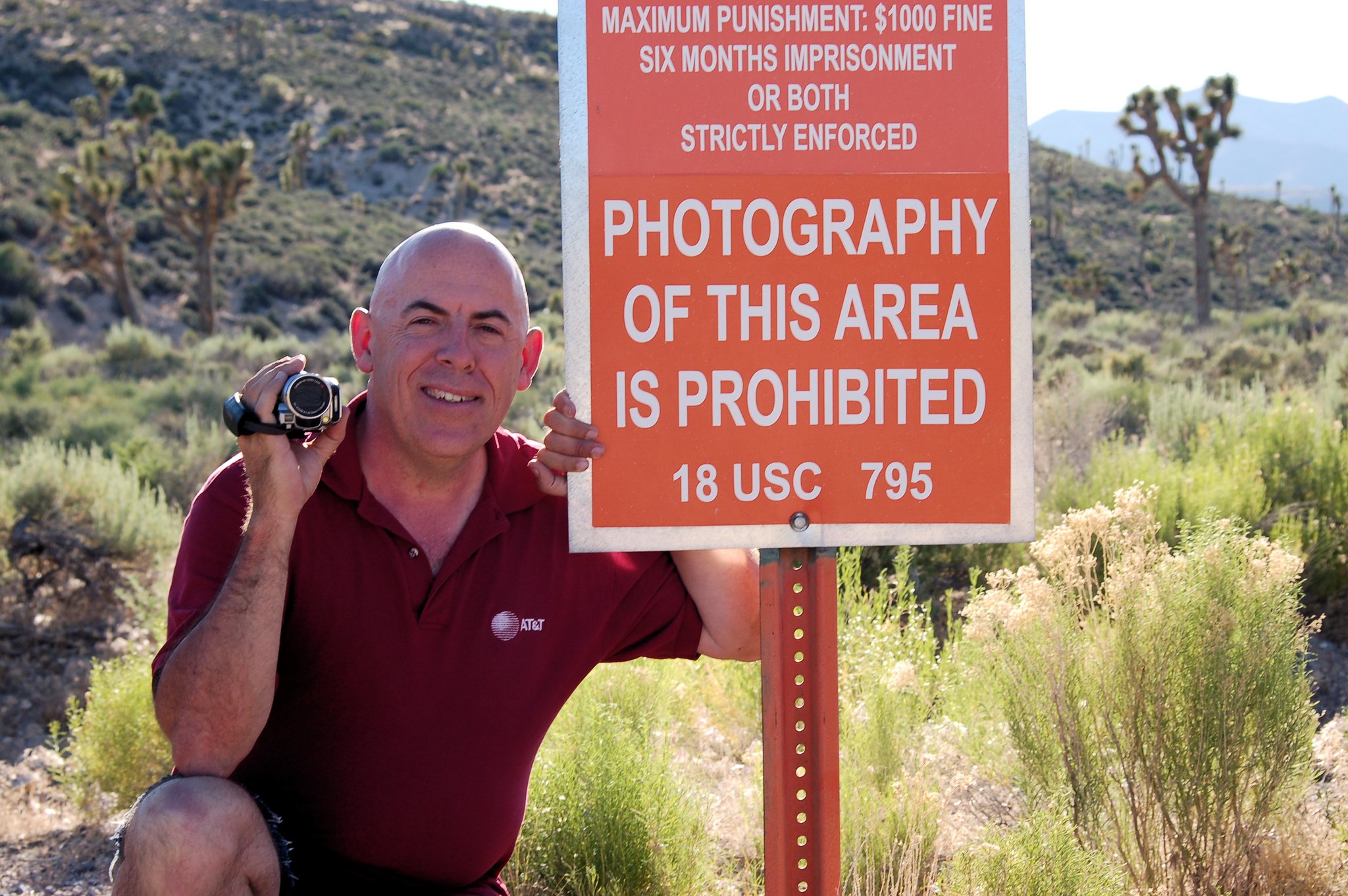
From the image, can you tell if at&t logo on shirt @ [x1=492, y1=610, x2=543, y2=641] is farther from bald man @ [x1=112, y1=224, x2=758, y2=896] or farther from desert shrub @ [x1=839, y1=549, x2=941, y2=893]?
desert shrub @ [x1=839, y1=549, x2=941, y2=893]

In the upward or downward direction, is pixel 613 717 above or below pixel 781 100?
below

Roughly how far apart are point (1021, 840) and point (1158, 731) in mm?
687

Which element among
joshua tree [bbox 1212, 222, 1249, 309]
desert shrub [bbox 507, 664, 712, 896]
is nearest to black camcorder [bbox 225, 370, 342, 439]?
desert shrub [bbox 507, 664, 712, 896]

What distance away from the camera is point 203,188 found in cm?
2652

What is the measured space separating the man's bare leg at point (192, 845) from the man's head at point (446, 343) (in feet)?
2.85

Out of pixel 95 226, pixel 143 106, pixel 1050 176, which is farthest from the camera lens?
pixel 1050 176

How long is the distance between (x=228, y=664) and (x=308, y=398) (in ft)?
1.85

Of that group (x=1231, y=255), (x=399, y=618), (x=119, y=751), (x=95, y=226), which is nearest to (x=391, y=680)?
(x=399, y=618)

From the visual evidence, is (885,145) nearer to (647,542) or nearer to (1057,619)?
(647,542)

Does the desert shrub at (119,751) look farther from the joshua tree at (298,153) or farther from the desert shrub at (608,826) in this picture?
the joshua tree at (298,153)

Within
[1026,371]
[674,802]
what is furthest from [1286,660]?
[674,802]

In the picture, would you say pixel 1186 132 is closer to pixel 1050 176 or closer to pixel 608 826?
pixel 1050 176

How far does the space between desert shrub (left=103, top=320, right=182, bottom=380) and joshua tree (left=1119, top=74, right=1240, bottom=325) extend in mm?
19973

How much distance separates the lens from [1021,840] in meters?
2.87
